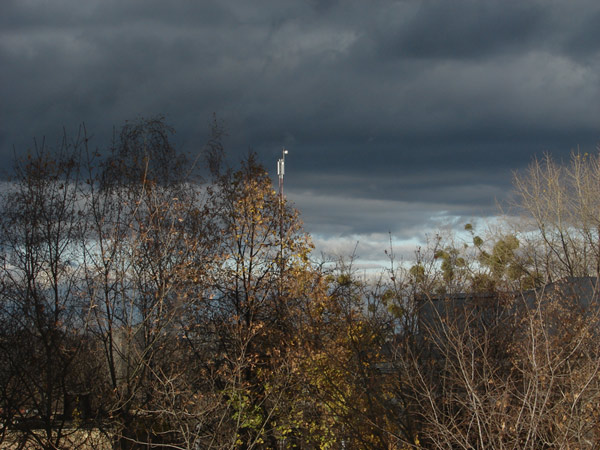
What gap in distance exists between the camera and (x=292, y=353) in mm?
17266

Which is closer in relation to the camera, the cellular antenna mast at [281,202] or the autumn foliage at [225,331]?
the autumn foliage at [225,331]

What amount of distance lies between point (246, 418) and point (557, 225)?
908 inches

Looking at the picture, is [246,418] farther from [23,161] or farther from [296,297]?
[23,161]

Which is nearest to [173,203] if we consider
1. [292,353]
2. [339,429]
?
[292,353]

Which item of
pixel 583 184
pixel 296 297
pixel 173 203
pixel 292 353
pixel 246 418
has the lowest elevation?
pixel 246 418

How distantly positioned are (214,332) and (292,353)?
3.44 meters

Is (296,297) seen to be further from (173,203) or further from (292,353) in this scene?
(173,203)

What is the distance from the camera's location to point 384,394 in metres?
16.1

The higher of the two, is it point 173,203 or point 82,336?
point 173,203

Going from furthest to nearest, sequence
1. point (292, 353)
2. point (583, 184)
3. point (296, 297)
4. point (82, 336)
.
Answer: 1. point (583, 184)
2. point (296, 297)
3. point (292, 353)
4. point (82, 336)

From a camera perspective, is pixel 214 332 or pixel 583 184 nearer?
pixel 214 332

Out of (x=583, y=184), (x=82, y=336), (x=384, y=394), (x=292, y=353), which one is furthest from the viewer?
(x=583, y=184)

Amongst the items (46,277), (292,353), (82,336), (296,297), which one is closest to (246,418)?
(292,353)

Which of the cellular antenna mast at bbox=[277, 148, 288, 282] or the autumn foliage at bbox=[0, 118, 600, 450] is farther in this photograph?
the cellular antenna mast at bbox=[277, 148, 288, 282]
